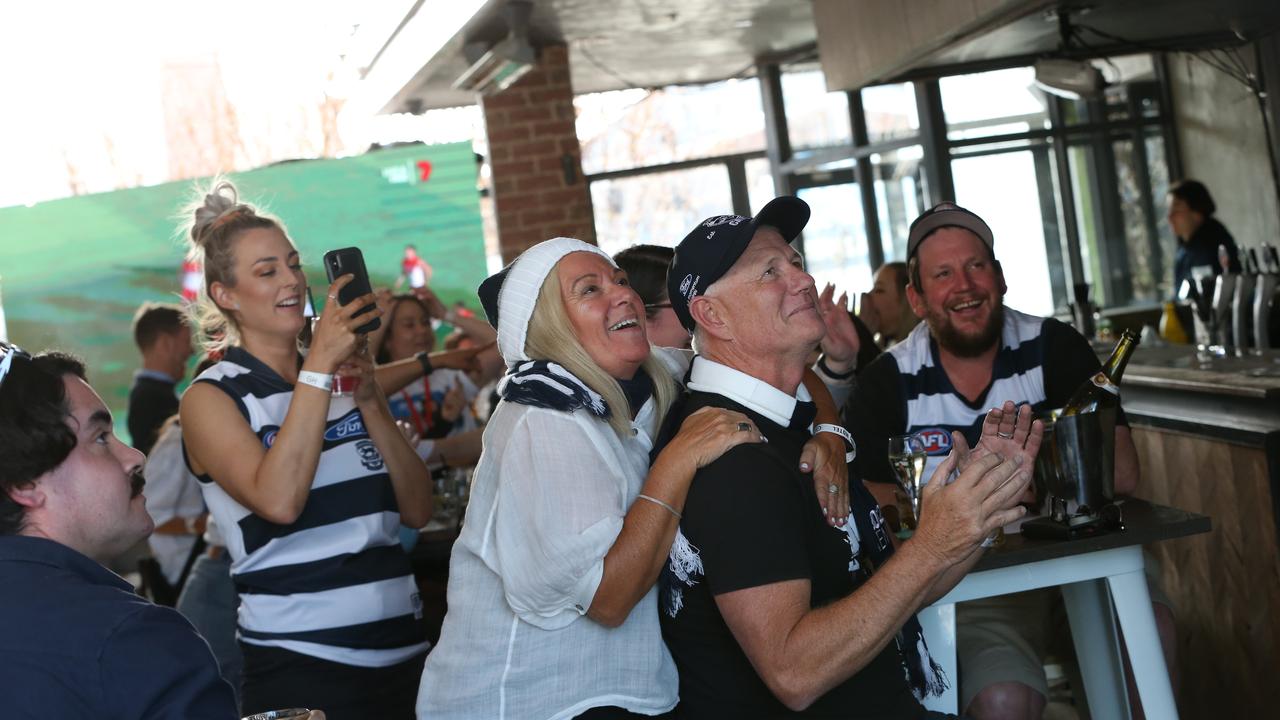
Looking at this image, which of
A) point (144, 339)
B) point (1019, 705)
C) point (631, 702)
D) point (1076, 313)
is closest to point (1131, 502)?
point (1019, 705)

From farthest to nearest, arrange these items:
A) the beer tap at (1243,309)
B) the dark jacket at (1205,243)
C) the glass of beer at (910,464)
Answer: the dark jacket at (1205,243) → the beer tap at (1243,309) → the glass of beer at (910,464)

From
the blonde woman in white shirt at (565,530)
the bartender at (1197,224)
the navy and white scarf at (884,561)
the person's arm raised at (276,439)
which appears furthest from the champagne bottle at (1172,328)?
the person's arm raised at (276,439)

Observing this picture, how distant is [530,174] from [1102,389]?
5763mm

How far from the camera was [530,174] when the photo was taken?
787cm

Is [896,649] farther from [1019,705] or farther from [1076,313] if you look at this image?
[1076,313]

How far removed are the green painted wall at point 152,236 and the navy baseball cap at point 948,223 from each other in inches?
165

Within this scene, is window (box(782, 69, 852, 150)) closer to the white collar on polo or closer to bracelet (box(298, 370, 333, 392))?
bracelet (box(298, 370, 333, 392))

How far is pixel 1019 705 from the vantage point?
8.73 ft

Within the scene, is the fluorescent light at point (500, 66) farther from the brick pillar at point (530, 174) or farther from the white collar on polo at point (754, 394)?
the white collar on polo at point (754, 394)

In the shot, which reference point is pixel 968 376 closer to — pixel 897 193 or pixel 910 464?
pixel 910 464

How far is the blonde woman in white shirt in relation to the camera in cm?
192

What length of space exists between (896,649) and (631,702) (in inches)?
18.1

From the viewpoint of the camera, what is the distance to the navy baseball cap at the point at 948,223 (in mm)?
3240

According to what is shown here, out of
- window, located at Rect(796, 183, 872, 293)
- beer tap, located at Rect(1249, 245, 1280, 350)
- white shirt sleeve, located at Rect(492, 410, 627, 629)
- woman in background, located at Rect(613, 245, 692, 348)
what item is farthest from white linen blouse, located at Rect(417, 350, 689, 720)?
window, located at Rect(796, 183, 872, 293)
